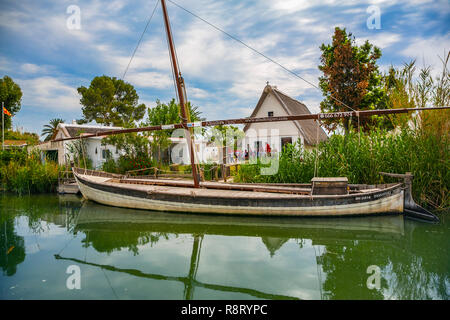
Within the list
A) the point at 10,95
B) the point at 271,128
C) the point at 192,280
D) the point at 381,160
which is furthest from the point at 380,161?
the point at 10,95

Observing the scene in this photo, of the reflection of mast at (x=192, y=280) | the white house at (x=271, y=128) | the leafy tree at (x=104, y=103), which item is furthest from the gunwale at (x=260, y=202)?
the leafy tree at (x=104, y=103)

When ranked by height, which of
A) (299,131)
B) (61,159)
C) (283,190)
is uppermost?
(299,131)

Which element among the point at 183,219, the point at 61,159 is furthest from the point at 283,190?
the point at 61,159

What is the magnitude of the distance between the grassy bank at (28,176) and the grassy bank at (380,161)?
12775mm

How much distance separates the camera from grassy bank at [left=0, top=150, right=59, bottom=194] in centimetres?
1684

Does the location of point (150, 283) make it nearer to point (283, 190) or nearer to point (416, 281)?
point (416, 281)

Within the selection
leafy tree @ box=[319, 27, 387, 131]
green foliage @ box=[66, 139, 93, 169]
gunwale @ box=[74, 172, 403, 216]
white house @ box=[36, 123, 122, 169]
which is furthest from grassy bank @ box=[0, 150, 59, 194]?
leafy tree @ box=[319, 27, 387, 131]

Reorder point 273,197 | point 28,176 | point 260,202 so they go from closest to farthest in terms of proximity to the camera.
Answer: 1. point 273,197
2. point 260,202
3. point 28,176

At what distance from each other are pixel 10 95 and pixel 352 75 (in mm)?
39179

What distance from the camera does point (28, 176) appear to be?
16922mm

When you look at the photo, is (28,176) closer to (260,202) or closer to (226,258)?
(260,202)

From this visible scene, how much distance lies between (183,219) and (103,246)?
3194 millimetres
